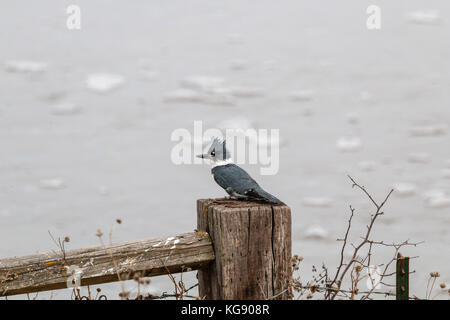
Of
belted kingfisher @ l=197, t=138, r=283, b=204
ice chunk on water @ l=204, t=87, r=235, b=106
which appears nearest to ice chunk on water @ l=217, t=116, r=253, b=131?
ice chunk on water @ l=204, t=87, r=235, b=106

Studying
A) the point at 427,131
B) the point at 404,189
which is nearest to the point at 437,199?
the point at 404,189

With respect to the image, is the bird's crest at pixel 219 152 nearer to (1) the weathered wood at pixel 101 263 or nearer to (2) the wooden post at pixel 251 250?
(2) the wooden post at pixel 251 250

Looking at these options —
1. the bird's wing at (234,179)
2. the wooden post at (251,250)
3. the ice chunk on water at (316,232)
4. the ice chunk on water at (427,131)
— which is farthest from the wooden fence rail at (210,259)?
the ice chunk on water at (427,131)

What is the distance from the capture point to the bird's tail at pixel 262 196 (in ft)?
9.25

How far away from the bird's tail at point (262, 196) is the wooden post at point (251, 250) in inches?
1.1

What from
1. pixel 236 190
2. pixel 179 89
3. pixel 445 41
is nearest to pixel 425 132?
pixel 445 41

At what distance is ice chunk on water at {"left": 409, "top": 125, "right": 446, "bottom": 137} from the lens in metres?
8.05

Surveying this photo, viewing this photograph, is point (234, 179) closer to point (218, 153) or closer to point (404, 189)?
point (218, 153)

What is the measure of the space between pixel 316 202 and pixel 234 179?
12.8ft

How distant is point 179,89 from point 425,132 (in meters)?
3.07

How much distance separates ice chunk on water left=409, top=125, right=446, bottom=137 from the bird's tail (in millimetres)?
5566
